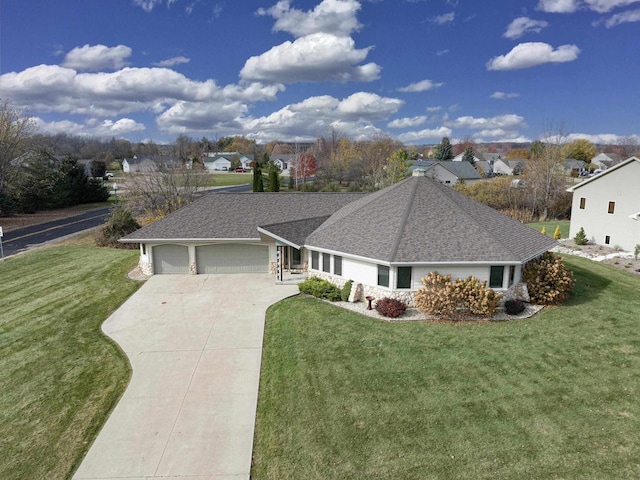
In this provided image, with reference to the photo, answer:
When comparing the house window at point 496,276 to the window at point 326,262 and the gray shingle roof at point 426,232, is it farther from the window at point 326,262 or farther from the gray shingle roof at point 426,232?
the window at point 326,262

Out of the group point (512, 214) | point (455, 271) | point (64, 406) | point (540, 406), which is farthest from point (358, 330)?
point (512, 214)

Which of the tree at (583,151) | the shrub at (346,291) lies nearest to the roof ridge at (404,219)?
the shrub at (346,291)

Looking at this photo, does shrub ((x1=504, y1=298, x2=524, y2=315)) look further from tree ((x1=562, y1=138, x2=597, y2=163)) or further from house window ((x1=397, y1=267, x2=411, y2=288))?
tree ((x1=562, y1=138, x2=597, y2=163))

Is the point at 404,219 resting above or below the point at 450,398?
above

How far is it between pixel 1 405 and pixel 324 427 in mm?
9672

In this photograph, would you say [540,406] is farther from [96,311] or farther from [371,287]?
[96,311]

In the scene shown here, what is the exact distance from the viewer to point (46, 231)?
1453 inches

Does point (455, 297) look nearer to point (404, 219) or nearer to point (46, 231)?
point (404, 219)

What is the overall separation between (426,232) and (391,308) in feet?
13.4

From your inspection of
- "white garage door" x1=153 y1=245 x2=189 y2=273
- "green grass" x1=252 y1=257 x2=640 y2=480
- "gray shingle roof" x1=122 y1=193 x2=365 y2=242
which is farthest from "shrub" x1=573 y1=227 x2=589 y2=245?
"white garage door" x1=153 y1=245 x2=189 y2=273

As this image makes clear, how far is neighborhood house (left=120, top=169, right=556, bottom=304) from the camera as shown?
16.9 metres

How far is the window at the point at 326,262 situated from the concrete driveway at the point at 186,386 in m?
1.95

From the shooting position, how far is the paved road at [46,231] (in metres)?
31.5

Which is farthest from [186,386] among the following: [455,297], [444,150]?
[444,150]
